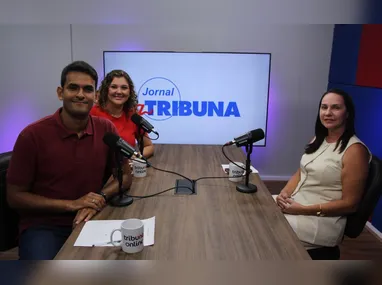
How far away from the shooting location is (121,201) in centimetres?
156

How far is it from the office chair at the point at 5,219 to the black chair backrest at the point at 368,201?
5.75 feet

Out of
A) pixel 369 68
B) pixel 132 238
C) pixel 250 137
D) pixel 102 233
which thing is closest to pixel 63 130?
pixel 102 233

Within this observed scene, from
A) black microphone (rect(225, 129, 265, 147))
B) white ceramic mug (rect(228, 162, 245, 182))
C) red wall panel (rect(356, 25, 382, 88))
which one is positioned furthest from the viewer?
red wall panel (rect(356, 25, 382, 88))

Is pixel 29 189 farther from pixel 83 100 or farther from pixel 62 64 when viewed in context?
pixel 62 64

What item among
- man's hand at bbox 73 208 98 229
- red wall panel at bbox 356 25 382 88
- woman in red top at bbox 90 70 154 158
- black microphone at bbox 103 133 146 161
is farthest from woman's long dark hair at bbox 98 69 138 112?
red wall panel at bbox 356 25 382 88

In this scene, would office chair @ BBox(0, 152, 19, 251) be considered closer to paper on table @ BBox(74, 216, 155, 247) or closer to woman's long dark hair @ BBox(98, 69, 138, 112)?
paper on table @ BBox(74, 216, 155, 247)

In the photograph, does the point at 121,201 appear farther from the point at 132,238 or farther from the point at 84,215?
the point at 132,238

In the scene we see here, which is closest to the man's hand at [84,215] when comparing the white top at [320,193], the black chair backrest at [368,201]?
the white top at [320,193]

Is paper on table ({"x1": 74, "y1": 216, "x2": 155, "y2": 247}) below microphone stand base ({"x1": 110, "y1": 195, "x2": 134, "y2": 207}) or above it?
below

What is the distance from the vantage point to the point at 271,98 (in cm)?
409

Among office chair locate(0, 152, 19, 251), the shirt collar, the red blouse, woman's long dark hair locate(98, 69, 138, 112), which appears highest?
woman's long dark hair locate(98, 69, 138, 112)

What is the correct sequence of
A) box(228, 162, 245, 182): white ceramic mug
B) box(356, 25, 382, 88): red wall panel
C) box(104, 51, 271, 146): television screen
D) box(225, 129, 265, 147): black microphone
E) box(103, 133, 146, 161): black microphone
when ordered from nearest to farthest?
box(103, 133, 146, 161): black microphone, box(225, 129, 265, 147): black microphone, box(228, 162, 245, 182): white ceramic mug, box(356, 25, 382, 88): red wall panel, box(104, 51, 271, 146): television screen

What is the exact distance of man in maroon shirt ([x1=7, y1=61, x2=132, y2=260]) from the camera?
5.09ft

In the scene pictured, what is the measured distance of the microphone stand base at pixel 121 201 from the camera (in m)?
1.54
